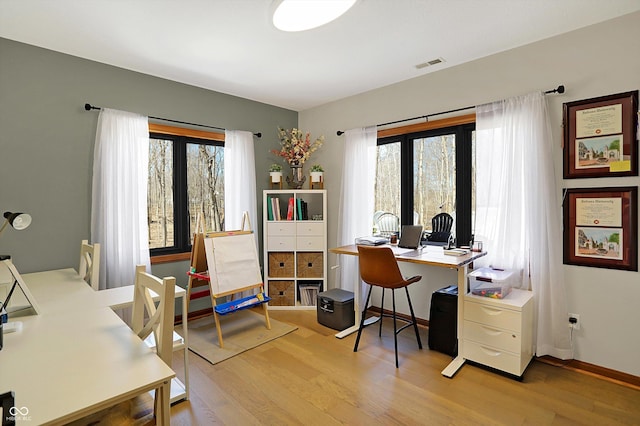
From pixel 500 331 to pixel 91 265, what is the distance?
3057mm

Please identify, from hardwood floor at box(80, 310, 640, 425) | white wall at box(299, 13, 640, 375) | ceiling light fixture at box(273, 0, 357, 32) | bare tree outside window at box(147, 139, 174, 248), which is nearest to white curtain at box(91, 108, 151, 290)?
bare tree outside window at box(147, 139, 174, 248)

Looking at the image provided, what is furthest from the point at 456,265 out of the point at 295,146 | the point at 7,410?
the point at 295,146

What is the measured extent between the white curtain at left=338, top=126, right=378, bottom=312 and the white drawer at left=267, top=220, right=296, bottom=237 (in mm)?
584

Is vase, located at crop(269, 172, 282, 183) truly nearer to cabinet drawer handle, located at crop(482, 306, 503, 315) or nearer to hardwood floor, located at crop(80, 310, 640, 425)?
hardwood floor, located at crop(80, 310, 640, 425)

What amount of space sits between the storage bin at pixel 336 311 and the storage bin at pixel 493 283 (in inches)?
48.4

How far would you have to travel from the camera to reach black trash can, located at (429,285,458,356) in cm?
280

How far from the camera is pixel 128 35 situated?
2.53m

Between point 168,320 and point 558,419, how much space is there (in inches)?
89.5

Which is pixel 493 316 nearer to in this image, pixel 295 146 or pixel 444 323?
pixel 444 323

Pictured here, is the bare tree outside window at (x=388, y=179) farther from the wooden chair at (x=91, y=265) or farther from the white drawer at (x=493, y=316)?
the wooden chair at (x=91, y=265)

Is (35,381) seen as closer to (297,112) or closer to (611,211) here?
(611,211)

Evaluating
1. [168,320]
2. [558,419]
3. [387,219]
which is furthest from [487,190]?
[168,320]

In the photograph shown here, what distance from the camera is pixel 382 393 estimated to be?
229 cm

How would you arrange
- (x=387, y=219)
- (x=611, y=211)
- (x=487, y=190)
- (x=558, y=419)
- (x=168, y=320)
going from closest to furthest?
(x=168, y=320), (x=558, y=419), (x=611, y=211), (x=487, y=190), (x=387, y=219)
